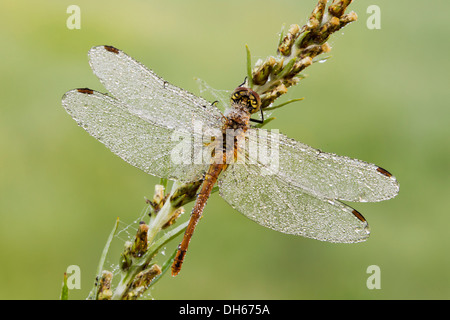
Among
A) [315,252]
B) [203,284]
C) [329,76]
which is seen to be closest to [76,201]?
[203,284]

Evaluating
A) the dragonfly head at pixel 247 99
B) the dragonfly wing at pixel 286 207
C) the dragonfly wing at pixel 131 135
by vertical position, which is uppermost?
the dragonfly head at pixel 247 99

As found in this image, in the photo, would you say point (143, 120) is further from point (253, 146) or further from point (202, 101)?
point (253, 146)

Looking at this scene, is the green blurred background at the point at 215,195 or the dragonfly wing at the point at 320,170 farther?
the green blurred background at the point at 215,195

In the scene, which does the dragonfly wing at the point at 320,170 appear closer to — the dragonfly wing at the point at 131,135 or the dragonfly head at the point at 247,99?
the dragonfly head at the point at 247,99

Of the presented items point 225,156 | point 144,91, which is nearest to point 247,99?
point 225,156

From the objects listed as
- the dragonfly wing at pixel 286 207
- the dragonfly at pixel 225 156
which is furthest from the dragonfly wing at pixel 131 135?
the dragonfly wing at pixel 286 207

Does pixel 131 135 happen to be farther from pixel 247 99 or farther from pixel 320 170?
pixel 320 170
